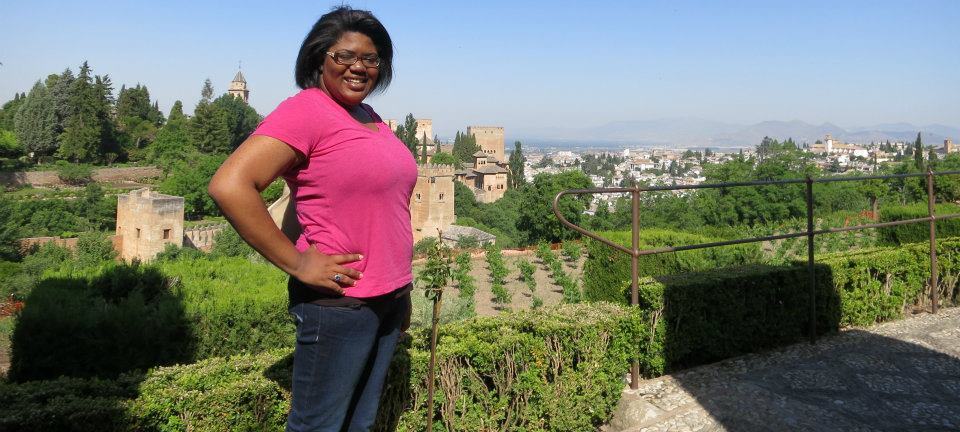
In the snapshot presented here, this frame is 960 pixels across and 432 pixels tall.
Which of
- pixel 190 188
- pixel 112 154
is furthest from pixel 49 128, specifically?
pixel 190 188

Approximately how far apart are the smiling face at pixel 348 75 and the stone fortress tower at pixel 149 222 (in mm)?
26153

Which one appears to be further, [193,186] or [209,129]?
[209,129]

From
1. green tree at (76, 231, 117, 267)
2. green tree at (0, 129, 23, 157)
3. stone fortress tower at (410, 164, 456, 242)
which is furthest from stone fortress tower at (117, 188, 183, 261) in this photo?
green tree at (0, 129, 23, 157)

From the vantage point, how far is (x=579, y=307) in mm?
3641

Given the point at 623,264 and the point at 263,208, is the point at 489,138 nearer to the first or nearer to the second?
the point at 623,264

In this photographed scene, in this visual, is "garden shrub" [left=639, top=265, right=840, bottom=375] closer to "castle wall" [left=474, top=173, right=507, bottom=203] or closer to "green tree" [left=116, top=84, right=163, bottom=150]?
"green tree" [left=116, top=84, right=163, bottom=150]

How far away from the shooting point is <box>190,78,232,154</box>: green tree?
179ft

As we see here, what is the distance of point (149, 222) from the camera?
985 inches

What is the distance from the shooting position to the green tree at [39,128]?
159 feet

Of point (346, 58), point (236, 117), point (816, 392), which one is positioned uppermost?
point (236, 117)

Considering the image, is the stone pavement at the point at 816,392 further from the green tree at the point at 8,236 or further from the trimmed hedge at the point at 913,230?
the green tree at the point at 8,236

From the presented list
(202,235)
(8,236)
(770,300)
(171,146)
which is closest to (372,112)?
(770,300)

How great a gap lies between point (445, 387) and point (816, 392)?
81.2 inches

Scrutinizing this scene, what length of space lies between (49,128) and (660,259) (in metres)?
52.3
